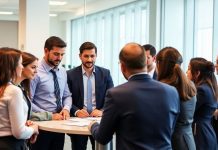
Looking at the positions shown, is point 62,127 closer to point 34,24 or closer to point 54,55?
point 54,55

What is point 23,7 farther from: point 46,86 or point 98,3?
point 46,86

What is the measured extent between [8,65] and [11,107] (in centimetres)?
29

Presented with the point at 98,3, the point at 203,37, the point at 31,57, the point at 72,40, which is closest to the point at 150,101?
the point at 31,57

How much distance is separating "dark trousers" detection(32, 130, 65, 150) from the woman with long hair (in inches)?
43.2

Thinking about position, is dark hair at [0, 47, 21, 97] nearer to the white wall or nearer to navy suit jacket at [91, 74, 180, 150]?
navy suit jacket at [91, 74, 180, 150]

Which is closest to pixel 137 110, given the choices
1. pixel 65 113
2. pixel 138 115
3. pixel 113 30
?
pixel 138 115

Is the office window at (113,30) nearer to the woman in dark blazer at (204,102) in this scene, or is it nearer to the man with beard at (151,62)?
the man with beard at (151,62)

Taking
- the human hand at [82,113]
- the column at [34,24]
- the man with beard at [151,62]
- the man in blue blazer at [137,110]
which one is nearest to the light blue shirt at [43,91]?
the human hand at [82,113]

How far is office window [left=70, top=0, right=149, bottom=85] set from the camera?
7223 millimetres

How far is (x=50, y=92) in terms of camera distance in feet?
10.6

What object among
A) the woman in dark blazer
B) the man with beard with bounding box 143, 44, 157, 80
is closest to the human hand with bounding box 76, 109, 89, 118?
the man with beard with bounding box 143, 44, 157, 80

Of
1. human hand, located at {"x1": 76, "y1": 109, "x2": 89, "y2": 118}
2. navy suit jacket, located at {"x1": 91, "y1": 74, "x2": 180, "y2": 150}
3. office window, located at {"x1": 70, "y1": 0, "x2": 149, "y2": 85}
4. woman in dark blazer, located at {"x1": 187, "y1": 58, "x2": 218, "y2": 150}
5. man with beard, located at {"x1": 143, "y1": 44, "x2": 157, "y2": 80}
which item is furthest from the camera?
office window, located at {"x1": 70, "y1": 0, "x2": 149, "y2": 85}

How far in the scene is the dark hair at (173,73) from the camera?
8.38ft

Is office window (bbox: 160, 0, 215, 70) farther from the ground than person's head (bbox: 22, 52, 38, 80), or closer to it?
farther from the ground
